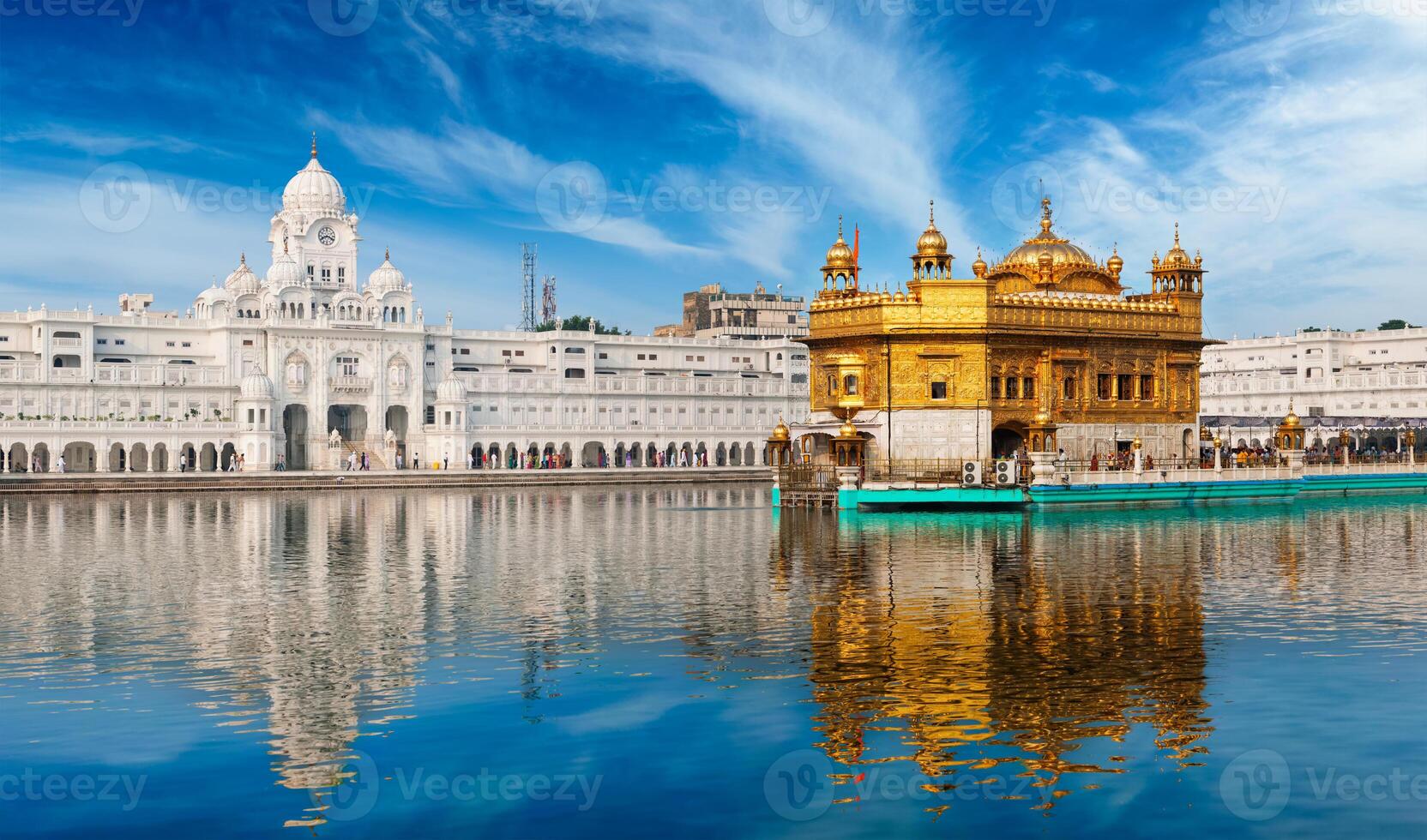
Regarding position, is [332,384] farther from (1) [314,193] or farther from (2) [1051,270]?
(2) [1051,270]

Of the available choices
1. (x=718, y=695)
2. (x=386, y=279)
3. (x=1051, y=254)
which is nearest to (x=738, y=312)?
(x=386, y=279)

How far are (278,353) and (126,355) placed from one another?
8946 millimetres

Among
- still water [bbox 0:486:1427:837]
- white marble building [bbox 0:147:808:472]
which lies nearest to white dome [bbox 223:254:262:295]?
white marble building [bbox 0:147:808:472]

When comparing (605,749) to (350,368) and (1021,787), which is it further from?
(350,368)

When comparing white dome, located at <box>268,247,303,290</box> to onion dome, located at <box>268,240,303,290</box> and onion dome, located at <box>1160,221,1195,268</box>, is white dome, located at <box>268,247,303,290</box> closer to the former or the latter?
onion dome, located at <box>268,240,303,290</box>

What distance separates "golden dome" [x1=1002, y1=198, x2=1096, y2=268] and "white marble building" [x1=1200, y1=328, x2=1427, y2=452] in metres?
45.7

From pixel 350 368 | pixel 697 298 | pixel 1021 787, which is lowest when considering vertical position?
pixel 1021 787

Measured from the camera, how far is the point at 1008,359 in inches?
2130

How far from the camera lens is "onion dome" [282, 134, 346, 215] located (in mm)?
101188

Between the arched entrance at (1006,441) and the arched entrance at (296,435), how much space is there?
52.5 metres

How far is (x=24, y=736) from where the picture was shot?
14.4 meters

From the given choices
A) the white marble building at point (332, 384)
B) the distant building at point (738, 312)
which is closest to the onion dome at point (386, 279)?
the white marble building at point (332, 384)

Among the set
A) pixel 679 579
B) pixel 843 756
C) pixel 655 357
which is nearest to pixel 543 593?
pixel 679 579

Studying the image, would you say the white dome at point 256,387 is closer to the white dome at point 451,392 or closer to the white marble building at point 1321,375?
the white dome at point 451,392
